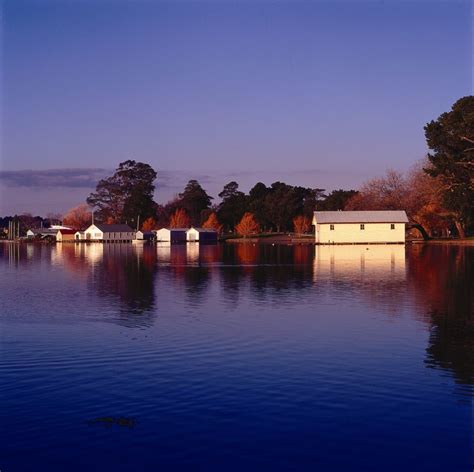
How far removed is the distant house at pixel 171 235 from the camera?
144 metres

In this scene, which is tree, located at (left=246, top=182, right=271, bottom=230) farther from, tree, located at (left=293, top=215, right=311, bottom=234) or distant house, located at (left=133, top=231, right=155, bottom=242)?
distant house, located at (left=133, top=231, right=155, bottom=242)

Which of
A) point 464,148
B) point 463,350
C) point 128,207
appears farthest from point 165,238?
point 463,350

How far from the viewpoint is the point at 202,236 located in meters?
141

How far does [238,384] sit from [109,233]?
450 feet

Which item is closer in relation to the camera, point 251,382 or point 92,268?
point 251,382

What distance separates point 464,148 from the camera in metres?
80.1

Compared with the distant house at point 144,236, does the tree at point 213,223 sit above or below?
above

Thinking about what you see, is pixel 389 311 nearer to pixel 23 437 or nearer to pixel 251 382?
pixel 251 382

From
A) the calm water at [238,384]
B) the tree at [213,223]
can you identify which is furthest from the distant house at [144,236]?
the calm water at [238,384]

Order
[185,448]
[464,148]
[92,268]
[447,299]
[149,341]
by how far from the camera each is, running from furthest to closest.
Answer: [464,148] < [92,268] < [447,299] < [149,341] < [185,448]

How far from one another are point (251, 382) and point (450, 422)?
4572mm

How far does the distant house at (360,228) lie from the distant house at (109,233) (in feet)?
199

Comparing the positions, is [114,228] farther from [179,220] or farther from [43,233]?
[43,233]

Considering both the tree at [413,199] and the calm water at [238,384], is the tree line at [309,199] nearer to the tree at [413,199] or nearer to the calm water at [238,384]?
the tree at [413,199]
